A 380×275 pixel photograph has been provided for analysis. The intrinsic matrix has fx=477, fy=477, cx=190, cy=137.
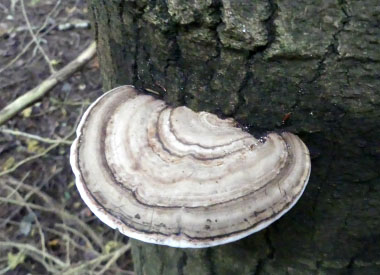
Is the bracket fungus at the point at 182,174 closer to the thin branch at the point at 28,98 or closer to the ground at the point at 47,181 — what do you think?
the thin branch at the point at 28,98

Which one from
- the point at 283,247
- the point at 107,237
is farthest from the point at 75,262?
the point at 283,247

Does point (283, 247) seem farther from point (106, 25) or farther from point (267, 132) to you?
point (106, 25)

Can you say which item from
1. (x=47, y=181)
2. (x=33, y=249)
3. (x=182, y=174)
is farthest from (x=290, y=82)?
(x=47, y=181)

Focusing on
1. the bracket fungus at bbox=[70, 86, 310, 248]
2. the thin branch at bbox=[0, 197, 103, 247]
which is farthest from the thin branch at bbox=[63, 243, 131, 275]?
the bracket fungus at bbox=[70, 86, 310, 248]

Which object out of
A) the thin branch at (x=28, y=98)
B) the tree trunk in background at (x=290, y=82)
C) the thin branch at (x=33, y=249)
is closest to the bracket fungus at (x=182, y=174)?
the tree trunk in background at (x=290, y=82)

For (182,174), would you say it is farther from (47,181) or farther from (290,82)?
(47,181)

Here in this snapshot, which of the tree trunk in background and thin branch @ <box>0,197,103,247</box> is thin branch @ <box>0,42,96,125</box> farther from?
the tree trunk in background
